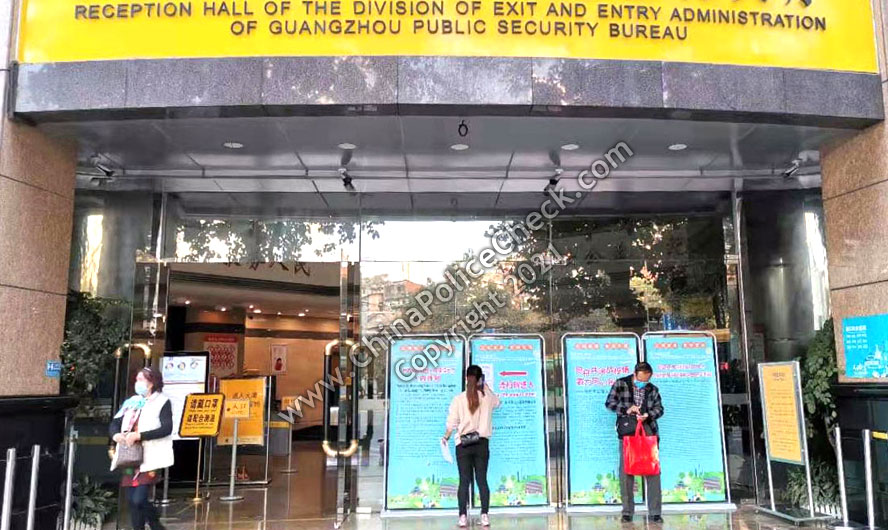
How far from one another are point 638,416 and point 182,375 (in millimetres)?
5342

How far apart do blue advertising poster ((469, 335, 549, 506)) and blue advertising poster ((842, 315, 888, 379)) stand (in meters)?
2.81

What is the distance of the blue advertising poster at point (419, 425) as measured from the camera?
22.9 feet

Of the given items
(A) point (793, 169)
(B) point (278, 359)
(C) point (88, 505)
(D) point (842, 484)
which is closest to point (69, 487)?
(C) point (88, 505)

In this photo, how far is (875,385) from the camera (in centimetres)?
583

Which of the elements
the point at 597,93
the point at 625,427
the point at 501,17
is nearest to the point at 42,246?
the point at 501,17

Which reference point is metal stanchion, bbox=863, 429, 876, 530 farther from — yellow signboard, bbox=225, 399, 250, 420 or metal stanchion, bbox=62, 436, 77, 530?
yellow signboard, bbox=225, 399, 250, 420

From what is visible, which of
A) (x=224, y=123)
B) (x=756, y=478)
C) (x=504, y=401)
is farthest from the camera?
(x=756, y=478)

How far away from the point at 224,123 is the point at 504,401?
12.5 ft

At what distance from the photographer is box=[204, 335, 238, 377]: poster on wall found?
1573 centimetres

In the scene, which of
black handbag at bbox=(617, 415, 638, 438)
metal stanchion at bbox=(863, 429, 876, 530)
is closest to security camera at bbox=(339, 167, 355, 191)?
black handbag at bbox=(617, 415, 638, 438)

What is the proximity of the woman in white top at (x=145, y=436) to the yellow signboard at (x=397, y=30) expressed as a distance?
2772 mm

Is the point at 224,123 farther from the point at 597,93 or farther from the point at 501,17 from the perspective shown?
the point at 597,93

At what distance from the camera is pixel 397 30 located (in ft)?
18.9

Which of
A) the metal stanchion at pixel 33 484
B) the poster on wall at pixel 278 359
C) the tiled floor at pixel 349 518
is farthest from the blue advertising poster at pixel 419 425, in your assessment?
the poster on wall at pixel 278 359
